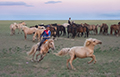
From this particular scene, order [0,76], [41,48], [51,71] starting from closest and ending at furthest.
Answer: [0,76]
[51,71]
[41,48]

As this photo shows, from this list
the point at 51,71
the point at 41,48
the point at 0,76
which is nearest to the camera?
the point at 0,76

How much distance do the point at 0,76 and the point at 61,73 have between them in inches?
82.8

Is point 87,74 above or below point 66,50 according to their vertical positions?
below

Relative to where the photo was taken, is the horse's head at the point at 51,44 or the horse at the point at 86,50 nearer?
the horse at the point at 86,50

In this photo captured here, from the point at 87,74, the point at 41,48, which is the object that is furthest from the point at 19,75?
the point at 87,74

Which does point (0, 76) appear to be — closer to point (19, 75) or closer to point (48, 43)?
point (19, 75)

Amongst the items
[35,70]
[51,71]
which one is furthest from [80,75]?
[35,70]

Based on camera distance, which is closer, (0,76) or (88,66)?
(0,76)

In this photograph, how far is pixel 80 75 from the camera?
5945 mm

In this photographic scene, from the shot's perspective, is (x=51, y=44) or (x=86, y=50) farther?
(x=51, y=44)

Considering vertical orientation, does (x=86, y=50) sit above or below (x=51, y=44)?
below

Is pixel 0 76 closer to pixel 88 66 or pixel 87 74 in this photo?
pixel 87 74

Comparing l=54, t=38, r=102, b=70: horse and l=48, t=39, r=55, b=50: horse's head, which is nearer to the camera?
l=54, t=38, r=102, b=70: horse

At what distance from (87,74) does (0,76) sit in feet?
9.80
